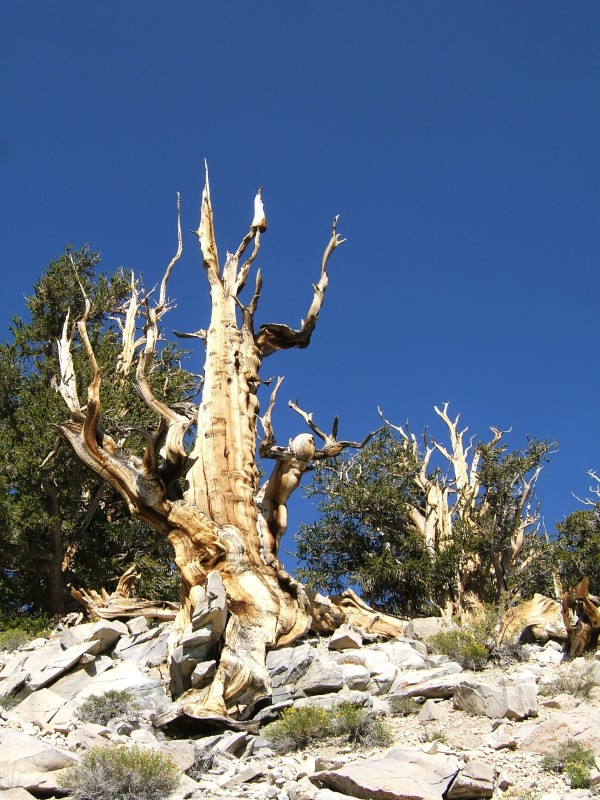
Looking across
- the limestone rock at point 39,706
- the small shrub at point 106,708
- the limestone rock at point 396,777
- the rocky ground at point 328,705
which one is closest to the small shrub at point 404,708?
the rocky ground at point 328,705

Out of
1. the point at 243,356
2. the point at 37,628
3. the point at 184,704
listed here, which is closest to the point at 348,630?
the point at 184,704

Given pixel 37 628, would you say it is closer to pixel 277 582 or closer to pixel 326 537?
pixel 277 582

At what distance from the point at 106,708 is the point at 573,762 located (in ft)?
12.2

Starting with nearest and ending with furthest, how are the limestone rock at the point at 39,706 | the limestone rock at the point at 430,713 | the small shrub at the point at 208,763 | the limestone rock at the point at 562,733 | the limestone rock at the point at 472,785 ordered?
1. the limestone rock at the point at 472,785
2. the limestone rock at the point at 562,733
3. the small shrub at the point at 208,763
4. the limestone rock at the point at 430,713
5. the limestone rock at the point at 39,706

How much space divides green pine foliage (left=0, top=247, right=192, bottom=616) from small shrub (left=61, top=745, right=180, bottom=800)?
6828mm

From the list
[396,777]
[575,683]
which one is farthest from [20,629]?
[396,777]

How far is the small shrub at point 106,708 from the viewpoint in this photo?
6562mm

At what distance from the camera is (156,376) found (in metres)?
15.9

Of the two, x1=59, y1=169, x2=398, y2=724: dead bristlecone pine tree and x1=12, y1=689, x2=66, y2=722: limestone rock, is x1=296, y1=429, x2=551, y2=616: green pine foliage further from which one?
x1=12, y1=689, x2=66, y2=722: limestone rock

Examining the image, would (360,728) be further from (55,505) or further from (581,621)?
(55,505)

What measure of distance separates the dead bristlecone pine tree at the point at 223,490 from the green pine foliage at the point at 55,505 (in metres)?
2.08

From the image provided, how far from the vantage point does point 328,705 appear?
6.57m

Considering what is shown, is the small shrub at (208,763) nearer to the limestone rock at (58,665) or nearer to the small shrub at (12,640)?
the limestone rock at (58,665)

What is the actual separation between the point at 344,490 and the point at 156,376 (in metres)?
4.41
